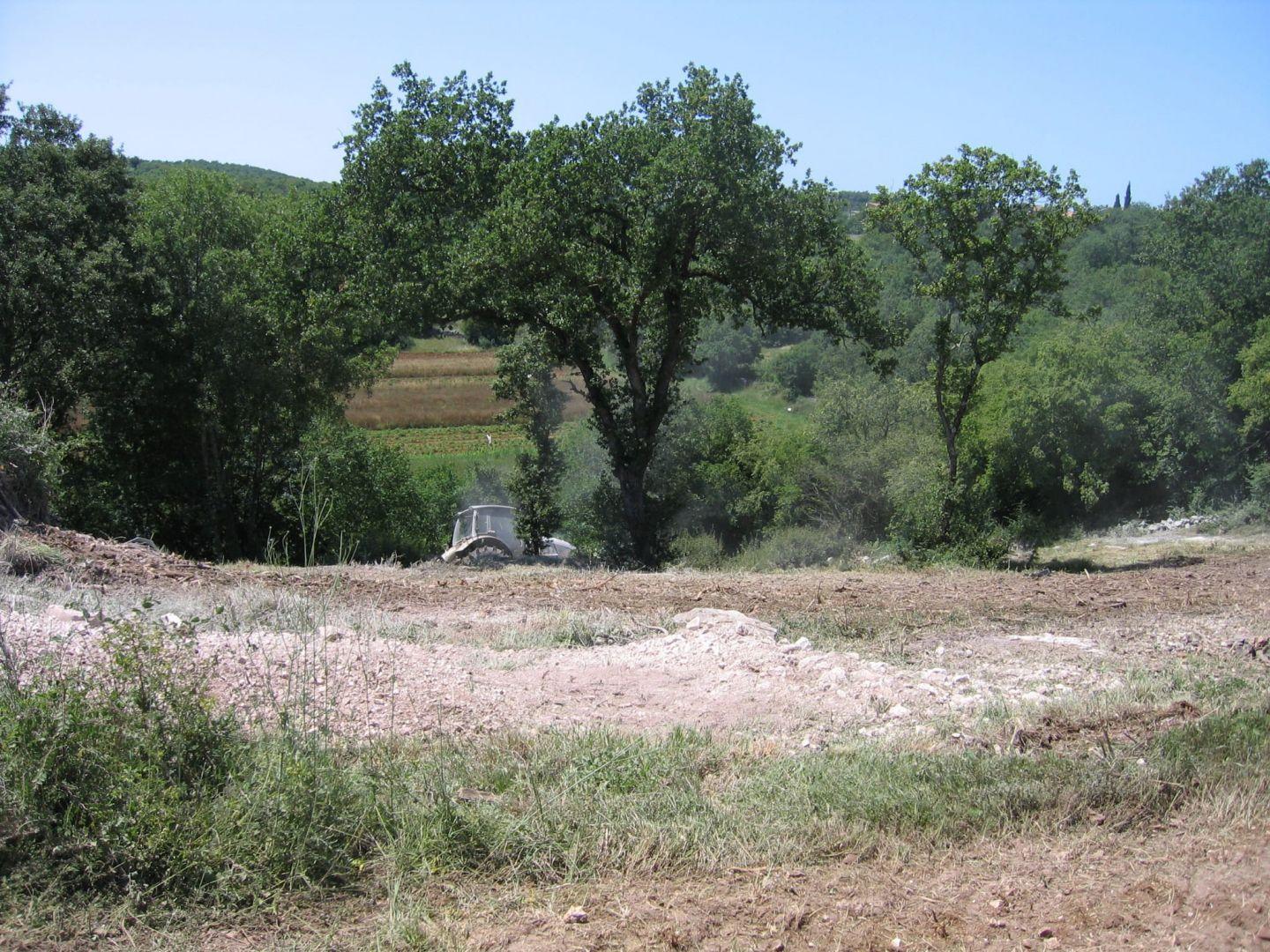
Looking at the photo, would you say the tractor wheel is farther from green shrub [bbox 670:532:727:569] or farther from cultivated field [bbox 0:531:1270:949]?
cultivated field [bbox 0:531:1270:949]

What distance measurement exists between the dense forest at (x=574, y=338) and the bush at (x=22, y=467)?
29 millimetres

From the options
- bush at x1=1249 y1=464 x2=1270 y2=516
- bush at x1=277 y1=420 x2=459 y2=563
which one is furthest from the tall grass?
bush at x1=1249 y1=464 x2=1270 y2=516

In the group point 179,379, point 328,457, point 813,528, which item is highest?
point 179,379

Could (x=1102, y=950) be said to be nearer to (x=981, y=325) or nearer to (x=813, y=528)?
(x=981, y=325)

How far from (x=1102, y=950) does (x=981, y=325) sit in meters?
11.7

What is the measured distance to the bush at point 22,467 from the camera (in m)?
10.1

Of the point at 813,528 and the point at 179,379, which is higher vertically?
the point at 179,379

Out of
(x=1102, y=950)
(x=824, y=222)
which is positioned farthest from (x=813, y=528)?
(x=1102, y=950)

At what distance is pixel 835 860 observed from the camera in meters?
4.28

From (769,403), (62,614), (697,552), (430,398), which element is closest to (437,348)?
(430,398)

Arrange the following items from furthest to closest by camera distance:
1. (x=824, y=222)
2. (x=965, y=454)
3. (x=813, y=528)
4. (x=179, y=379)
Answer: (x=965, y=454) → (x=813, y=528) → (x=179, y=379) → (x=824, y=222)

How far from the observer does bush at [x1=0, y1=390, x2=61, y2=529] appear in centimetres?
1013

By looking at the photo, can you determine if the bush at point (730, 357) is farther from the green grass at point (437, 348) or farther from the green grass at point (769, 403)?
the green grass at point (437, 348)

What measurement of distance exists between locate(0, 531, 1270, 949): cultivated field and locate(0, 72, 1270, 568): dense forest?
234 inches
